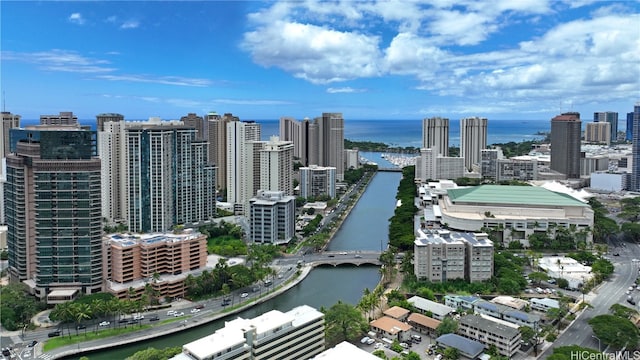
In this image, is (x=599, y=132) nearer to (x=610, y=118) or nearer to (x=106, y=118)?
(x=610, y=118)

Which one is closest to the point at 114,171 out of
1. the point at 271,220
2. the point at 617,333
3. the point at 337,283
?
the point at 271,220

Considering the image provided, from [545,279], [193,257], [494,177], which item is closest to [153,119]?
[193,257]

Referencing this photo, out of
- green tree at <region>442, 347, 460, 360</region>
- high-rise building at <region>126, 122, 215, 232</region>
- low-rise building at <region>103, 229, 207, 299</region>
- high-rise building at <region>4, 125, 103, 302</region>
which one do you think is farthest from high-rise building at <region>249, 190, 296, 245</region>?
green tree at <region>442, 347, 460, 360</region>

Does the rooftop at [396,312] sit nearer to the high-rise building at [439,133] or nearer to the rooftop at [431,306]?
the rooftop at [431,306]

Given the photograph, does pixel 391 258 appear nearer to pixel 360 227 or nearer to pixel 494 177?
pixel 360 227

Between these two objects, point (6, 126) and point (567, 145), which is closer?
point (6, 126)

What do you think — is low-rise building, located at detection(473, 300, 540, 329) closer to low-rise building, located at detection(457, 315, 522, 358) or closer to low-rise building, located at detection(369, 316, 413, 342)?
low-rise building, located at detection(457, 315, 522, 358)

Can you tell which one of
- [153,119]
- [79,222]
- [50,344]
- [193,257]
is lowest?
[50,344]
